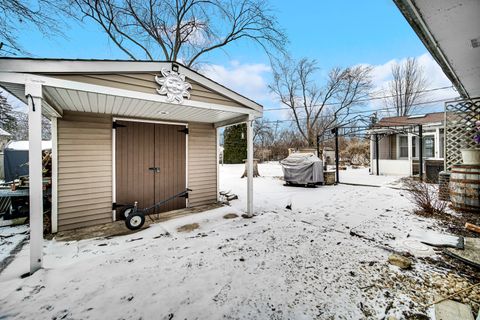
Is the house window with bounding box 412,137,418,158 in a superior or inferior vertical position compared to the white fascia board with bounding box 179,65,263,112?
inferior

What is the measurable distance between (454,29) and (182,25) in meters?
10.4

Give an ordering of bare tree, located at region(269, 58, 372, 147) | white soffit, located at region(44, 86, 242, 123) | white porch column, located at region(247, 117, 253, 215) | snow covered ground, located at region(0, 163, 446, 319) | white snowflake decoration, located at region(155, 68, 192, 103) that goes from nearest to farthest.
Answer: snow covered ground, located at region(0, 163, 446, 319) → white soffit, located at region(44, 86, 242, 123) → white snowflake decoration, located at region(155, 68, 192, 103) → white porch column, located at region(247, 117, 253, 215) → bare tree, located at region(269, 58, 372, 147)

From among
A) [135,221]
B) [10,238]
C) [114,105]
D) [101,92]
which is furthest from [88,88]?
[10,238]

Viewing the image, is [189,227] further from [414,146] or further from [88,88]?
[414,146]

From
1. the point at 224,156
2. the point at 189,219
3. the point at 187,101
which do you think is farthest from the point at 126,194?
the point at 224,156

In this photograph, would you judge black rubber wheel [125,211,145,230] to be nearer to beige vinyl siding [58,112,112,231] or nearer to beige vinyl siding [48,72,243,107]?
beige vinyl siding [58,112,112,231]

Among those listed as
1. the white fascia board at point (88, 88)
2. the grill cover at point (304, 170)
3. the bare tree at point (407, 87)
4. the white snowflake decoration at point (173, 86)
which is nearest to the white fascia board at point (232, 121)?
the white fascia board at point (88, 88)

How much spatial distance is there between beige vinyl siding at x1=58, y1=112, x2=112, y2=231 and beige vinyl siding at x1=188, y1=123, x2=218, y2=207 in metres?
1.73

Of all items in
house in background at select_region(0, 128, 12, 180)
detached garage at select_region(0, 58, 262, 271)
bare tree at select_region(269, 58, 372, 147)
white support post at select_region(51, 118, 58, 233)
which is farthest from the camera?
bare tree at select_region(269, 58, 372, 147)

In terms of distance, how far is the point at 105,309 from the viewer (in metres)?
1.74

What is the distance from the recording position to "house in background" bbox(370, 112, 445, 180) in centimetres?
977

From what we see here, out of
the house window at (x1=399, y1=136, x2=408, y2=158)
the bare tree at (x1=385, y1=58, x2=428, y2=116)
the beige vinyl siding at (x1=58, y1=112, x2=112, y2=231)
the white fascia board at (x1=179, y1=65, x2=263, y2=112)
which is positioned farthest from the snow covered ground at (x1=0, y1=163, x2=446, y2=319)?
the bare tree at (x1=385, y1=58, x2=428, y2=116)

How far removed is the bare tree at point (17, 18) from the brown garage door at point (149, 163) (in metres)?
2.96

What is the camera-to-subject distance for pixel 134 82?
9.58 ft
